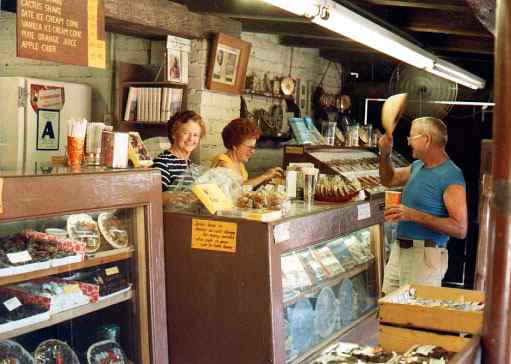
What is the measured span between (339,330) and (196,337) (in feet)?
3.16

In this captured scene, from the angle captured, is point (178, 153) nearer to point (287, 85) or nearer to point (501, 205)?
point (501, 205)

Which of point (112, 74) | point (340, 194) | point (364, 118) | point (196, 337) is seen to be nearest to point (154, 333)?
point (196, 337)

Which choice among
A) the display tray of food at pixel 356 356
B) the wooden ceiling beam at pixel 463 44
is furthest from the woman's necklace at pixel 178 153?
the wooden ceiling beam at pixel 463 44

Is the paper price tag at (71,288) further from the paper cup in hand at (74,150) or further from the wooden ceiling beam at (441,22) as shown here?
the wooden ceiling beam at (441,22)

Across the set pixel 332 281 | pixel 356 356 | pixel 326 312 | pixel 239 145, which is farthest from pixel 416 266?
pixel 356 356

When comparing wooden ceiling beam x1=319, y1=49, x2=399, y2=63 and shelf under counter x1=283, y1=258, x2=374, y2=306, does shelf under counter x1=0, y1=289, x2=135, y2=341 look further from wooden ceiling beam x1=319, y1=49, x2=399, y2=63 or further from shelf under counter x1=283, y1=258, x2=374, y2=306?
wooden ceiling beam x1=319, y1=49, x2=399, y2=63

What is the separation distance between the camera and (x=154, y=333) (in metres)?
3.01

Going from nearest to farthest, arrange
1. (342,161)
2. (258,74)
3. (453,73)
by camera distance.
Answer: (342,161), (453,73), (258,74)

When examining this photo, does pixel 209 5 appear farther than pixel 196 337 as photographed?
Yes

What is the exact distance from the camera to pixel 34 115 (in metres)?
6.21

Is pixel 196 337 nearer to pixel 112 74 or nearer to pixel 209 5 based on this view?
pixel 209 5

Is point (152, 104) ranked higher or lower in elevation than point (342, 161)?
higher

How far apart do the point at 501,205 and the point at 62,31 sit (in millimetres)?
2546

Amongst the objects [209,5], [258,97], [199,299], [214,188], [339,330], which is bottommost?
[339,330]
